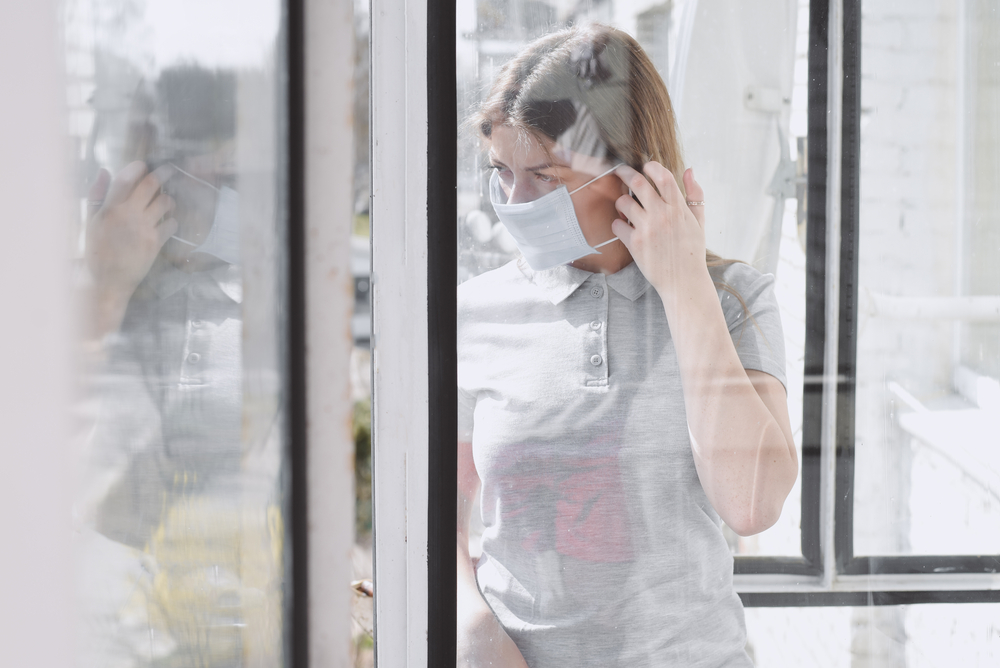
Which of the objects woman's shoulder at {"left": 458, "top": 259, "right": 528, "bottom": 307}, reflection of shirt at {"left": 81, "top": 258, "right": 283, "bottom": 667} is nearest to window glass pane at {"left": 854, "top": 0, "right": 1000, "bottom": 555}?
woman's shoulder at {"left": 458, "top": 259, "right": 528, "bottom": 307}

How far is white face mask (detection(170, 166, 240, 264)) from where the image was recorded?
54 cm

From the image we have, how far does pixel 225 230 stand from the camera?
554mm

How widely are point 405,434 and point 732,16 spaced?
58cm

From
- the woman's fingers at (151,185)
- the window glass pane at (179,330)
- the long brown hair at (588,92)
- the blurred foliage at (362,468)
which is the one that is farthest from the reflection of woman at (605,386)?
the woman's fingers at (151,185)

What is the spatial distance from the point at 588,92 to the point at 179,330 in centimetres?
48

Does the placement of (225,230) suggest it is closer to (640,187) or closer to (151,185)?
(151,185)

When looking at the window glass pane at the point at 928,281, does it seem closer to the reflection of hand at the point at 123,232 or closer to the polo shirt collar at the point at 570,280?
the polo shirt collar at the point at 570,280

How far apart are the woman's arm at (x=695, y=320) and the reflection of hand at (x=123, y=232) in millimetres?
464

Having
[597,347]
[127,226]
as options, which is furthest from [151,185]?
[597,347]

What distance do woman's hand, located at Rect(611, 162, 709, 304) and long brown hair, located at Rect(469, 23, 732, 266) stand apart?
0.11ft

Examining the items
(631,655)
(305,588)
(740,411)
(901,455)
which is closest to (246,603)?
(305,588)

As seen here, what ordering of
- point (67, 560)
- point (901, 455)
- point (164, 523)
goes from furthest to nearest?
1. point (901, 455)
2. point (164, 523)
3. point (67, 560)

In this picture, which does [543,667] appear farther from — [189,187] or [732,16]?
[732,16]

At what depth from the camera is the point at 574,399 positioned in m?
0.74
